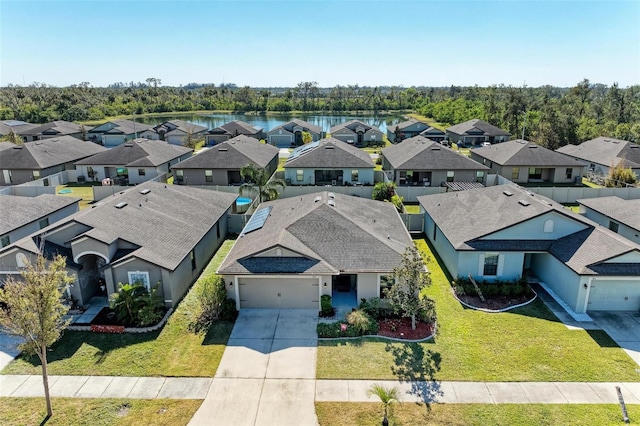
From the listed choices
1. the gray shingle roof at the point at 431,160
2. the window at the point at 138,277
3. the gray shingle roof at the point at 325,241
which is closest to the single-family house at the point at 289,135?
the gray shingle roof at the point at 431,160

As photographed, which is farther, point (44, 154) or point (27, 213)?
point (44, 154)

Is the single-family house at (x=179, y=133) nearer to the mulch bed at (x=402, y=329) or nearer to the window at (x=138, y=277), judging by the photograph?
the window at (x=138, y=277)

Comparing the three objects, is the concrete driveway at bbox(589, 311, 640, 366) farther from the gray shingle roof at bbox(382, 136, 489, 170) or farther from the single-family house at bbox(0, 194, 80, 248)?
the single-family house at bbox(0, 194, 80, 248)

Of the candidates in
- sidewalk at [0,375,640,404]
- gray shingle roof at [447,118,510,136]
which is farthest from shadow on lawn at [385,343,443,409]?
gray shingle roof at [447,118,510,136]

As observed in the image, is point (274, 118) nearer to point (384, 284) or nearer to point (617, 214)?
point (617, 214)

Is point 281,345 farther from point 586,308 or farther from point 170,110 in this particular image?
point 170,110

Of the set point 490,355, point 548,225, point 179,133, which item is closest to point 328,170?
point 548,225

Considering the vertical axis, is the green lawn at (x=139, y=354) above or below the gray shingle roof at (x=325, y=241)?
below

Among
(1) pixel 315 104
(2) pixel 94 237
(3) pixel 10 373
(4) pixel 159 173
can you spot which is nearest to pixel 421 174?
(4) pixel 159 173
